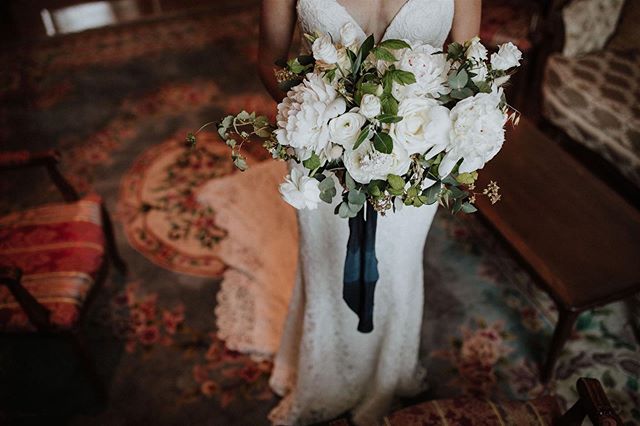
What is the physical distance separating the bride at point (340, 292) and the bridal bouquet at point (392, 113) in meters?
0.24

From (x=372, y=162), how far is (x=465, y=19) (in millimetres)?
764

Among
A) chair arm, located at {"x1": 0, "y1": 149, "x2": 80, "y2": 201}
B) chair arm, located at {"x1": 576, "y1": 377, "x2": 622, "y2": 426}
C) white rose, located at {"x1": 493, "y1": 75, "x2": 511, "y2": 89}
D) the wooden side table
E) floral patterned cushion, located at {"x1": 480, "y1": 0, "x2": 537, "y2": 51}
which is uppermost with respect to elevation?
white rose, located at {"x1": 493, "y1": 75, "x2": 511, "y2": 89}

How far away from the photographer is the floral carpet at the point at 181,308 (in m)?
2.22

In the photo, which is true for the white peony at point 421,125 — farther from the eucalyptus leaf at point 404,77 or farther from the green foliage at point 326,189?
the green foliage at point 326,189

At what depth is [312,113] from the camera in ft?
3.30

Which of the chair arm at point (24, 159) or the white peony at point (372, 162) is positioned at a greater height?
the white peony at point (372, 162)

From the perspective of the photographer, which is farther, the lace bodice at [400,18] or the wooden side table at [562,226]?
the wooden side table at [562,226]

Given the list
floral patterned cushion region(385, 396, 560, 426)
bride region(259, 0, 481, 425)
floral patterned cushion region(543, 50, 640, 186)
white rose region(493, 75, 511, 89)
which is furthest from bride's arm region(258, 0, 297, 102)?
floral patterned cushion region(543, 50, 640, 186)

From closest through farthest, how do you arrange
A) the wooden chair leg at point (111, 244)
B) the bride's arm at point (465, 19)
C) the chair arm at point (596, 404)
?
the chair arm at point (596, 404) < the bride's arm at point (465, 19) < the wooden chair leg at point (111, 244)

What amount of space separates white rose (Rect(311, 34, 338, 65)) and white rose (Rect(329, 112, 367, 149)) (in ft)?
0.36

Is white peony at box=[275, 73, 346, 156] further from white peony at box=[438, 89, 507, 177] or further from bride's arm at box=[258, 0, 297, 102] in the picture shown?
bride's arm at box=[258, 0, 297, 102]

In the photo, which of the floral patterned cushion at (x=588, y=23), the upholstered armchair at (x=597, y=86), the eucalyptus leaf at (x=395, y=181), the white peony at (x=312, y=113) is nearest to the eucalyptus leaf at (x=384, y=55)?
the white peony at (x=312, y=113)

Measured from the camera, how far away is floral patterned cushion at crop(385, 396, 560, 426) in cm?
150

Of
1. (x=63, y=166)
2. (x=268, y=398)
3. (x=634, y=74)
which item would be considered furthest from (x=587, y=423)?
(x=63, y=166)
